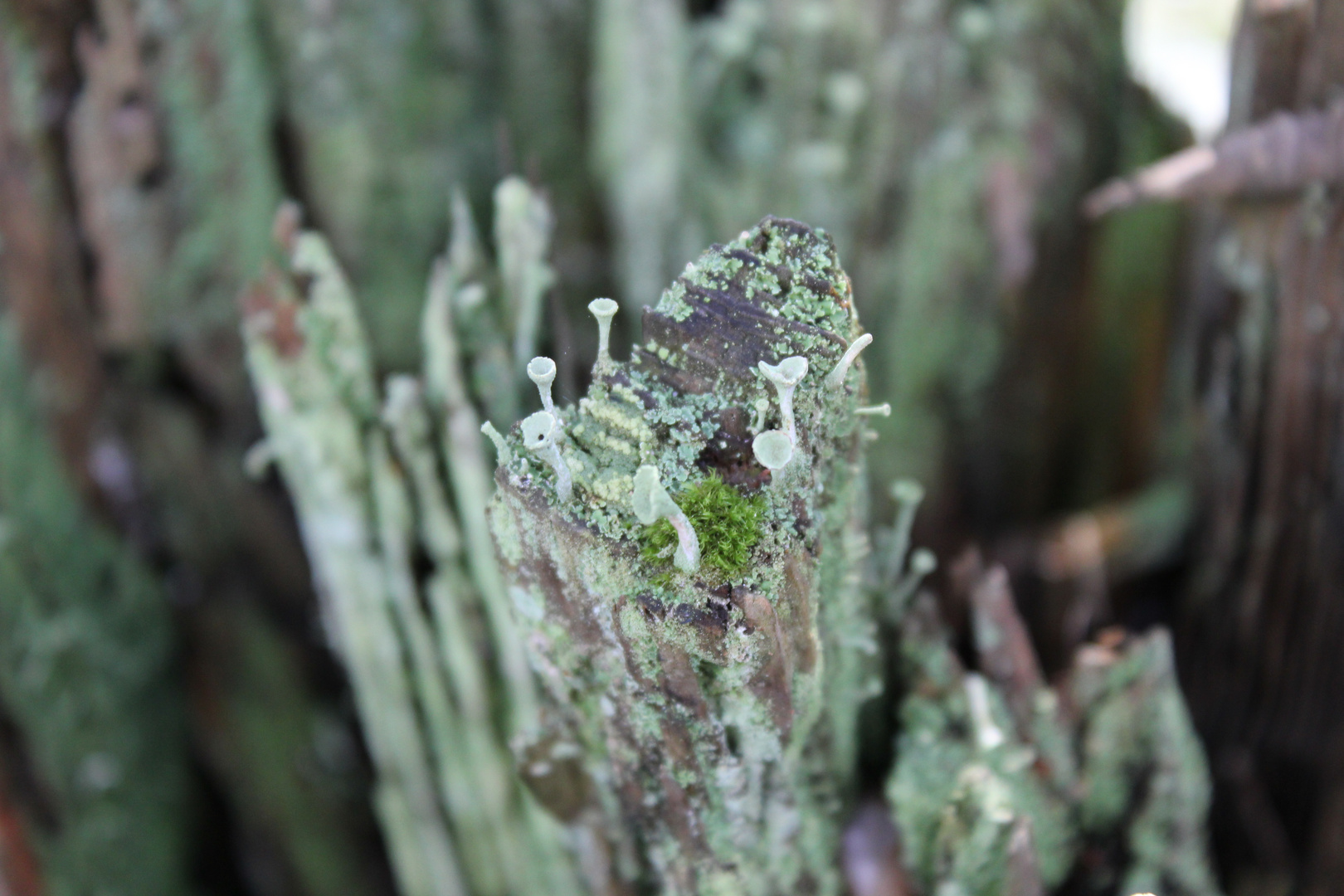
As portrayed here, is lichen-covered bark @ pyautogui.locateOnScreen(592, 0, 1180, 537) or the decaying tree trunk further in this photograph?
lichen-covered bark @ pyautogui.locateOnScreen(592, 0, 1180, 537)

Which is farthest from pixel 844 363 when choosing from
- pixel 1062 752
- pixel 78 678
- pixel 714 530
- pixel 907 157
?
pixel 78 678

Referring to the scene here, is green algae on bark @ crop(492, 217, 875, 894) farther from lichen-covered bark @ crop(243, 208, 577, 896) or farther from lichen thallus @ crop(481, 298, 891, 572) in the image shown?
lichen-covered bark @ crop(243, 208, 577, 896)

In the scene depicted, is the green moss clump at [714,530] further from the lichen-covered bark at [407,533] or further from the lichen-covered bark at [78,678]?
the lichen-covered bark at [78,678]

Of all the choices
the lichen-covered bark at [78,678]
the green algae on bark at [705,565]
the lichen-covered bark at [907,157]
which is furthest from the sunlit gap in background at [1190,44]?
the lichen-covered bark at [78,678]

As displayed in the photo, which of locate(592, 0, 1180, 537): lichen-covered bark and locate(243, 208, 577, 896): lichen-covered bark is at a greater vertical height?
locate(592, 0, 1180, 537): lichen-covered bark

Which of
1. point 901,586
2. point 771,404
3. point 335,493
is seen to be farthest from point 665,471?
point 335,493

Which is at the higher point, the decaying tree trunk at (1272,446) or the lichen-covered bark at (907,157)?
the lichen-covered bark at (907,157)

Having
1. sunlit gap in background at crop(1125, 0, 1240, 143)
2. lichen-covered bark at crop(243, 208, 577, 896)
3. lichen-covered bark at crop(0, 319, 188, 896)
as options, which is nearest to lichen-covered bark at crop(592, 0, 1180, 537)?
lichen-covered bark at crop(243, 208, 577, 896)
